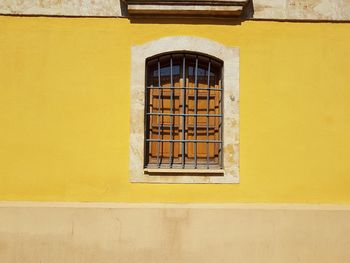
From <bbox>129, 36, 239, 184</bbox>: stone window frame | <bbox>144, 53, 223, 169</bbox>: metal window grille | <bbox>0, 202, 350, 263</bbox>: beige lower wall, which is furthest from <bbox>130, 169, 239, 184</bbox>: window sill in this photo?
<bbox>0, 202, 350, 263</bbox>: beige lower wall

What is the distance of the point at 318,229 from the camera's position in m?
4.84

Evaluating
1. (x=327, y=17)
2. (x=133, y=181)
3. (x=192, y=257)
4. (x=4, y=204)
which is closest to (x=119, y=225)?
(x=133, y=181)

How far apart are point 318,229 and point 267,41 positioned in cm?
247

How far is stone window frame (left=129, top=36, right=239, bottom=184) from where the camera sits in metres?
4.93

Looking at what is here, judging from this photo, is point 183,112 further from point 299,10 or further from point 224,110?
point 299,10

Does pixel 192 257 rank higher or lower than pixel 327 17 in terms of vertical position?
lower

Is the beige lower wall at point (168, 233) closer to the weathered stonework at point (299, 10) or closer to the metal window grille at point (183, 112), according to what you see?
the metal window grille at point (183, 112)

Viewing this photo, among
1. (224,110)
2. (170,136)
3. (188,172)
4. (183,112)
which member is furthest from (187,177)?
(224,110)

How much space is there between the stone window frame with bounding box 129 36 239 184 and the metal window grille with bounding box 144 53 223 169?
0.16m

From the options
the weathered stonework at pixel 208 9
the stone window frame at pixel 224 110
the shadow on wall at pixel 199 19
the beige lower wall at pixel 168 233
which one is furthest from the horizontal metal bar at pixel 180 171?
the weathered stonework at pixel 208 9

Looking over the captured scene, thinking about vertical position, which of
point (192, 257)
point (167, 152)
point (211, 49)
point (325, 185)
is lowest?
point (192, 257)

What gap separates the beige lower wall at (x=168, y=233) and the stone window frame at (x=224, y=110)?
366 mm

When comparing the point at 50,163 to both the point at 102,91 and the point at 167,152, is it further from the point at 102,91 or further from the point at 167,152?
the point at 167,152

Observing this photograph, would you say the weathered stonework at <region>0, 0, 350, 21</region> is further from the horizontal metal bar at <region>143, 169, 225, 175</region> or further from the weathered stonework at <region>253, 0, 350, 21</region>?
the horizontal metal bar at <region>143, 169, 225, 175</region>
